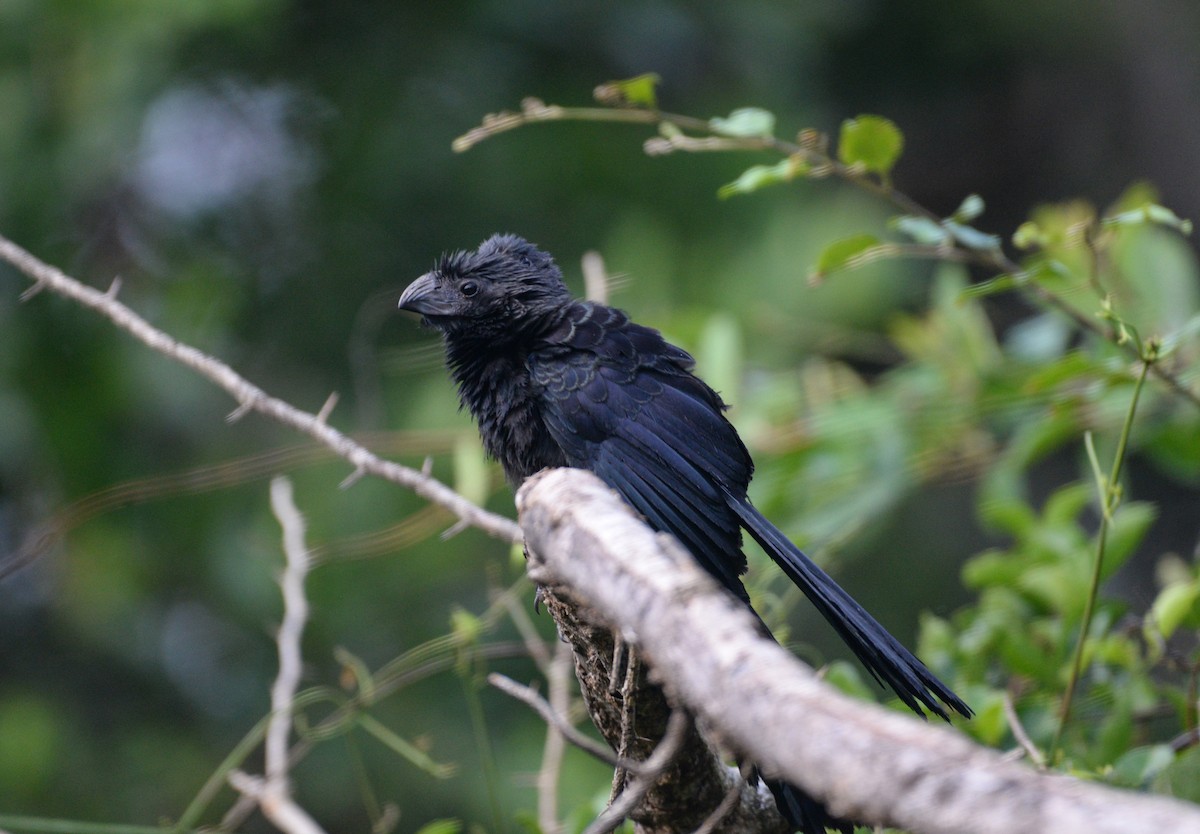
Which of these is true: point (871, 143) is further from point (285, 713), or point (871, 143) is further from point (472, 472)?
point (285, 713)

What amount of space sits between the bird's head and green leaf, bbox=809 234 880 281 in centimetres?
72

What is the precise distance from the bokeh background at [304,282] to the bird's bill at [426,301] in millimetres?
2544

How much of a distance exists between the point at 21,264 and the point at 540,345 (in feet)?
3.99

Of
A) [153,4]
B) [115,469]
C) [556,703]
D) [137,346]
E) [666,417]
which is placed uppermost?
[153,4]

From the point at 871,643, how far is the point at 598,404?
93 cm

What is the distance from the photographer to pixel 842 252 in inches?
99.8

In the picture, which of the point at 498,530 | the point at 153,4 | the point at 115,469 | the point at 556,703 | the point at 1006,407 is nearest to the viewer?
the point at 498,530

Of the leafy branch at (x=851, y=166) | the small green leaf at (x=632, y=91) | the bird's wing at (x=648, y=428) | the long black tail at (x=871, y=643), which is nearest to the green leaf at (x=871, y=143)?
the leafy branch at (x=851, y=166)

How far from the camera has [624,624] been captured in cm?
117

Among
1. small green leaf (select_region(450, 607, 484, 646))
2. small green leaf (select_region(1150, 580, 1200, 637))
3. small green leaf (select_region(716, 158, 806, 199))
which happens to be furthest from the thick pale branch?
small green leaf (select_region(1150, 580, 1200, 637))

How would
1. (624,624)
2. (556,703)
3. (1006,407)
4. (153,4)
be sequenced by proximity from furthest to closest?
1. (153,4)
2. (1006,407)
3. (556,703)
4. (624,624)

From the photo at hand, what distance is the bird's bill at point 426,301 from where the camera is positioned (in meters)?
3.06

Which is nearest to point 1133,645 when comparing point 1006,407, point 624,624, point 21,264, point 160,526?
point 1006,407

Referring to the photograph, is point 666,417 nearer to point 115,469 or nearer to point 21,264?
point 21,264
